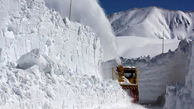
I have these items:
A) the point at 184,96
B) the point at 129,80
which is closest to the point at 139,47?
the point at 129,80

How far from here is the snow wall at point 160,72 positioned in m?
18.8

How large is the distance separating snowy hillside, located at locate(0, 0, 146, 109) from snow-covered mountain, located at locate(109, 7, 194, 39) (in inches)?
2426

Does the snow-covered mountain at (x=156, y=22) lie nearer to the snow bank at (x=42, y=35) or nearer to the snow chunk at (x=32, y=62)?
the snow bank at (x=42, y=35)

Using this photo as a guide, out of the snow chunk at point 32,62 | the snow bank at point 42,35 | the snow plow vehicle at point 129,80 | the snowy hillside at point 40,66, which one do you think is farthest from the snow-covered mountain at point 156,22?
the snow chunk at point 32,62

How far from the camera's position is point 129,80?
17.8 meters

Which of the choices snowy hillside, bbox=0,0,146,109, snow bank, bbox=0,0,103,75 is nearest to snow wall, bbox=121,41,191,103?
snow bank, bbox=0,0,103,75

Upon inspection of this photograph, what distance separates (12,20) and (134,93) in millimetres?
9613

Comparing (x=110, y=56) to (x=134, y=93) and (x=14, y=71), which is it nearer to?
(x=134, y=93)

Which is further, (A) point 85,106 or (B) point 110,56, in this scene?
(B) point 110,56

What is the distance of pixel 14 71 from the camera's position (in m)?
7.12

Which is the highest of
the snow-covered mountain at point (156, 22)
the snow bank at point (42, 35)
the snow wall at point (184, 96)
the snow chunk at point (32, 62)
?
the snow-covered mountain at point (156, 22)

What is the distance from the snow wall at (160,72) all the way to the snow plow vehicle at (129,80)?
9.06ft

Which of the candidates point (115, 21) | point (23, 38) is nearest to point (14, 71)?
point (23, 38)

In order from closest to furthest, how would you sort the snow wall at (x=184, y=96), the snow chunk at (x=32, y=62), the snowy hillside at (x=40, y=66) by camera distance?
the snowy hillside at (x=40, y=66)
the snow chunk at (x=32, y=62)
the snow wall at (x=184, y=96)
